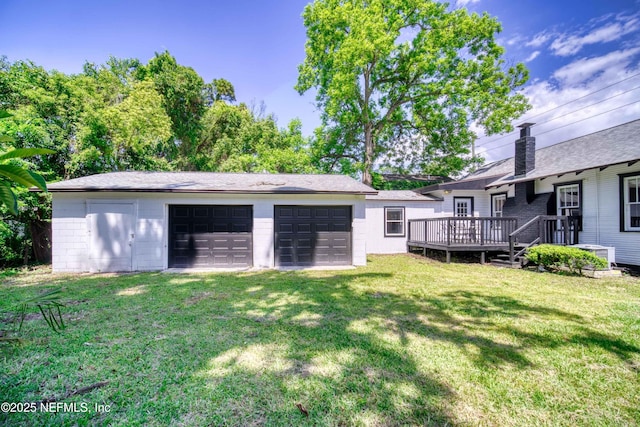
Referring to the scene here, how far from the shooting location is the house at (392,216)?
12.9 meters

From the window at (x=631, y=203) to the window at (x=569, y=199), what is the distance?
1.36 m

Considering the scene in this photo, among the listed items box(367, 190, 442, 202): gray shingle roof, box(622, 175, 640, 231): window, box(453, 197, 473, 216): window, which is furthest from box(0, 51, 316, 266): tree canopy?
box(622, 175, 640, 231): window

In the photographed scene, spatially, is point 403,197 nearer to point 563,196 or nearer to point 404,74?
point 563,196

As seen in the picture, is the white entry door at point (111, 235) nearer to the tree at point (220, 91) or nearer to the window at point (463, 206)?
the window at point (463, 206)

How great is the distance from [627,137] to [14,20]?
19.2 meters

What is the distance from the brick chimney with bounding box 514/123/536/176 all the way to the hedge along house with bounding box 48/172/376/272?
7841mm

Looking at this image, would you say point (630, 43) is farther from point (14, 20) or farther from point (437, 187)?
point (14, 20)

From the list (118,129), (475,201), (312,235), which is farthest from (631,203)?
(118,129)

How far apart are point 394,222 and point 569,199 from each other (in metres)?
6.54

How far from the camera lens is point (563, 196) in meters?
10.2

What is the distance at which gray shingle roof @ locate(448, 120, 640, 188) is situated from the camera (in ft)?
27.8

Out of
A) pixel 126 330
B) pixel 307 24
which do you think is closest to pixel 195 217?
pixel 126 330

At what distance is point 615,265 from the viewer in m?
7.89

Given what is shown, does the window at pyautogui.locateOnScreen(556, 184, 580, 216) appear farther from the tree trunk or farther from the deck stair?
the tree trunk
